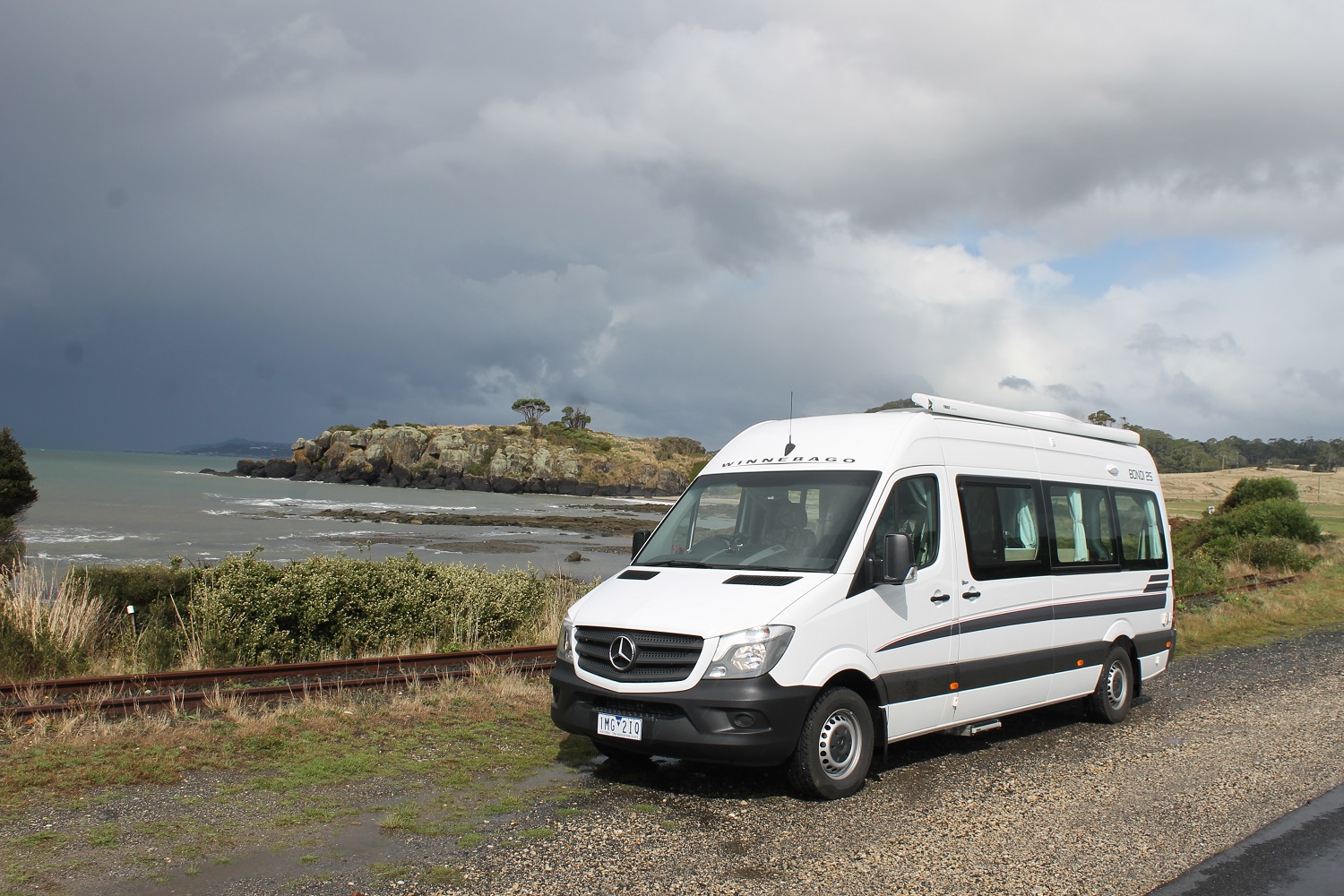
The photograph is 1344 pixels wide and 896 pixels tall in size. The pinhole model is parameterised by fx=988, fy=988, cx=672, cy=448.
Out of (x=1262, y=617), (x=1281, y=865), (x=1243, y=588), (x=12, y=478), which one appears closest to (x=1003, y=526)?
(x=1281, y=865)

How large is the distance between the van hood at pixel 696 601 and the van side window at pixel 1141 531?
16.1 feet

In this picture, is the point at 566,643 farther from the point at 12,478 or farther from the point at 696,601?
the point at 12,478

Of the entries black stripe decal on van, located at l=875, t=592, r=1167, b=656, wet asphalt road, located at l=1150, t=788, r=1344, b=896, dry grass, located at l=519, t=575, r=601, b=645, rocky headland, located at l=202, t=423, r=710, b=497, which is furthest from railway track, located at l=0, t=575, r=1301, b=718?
rocky headland, located at l=202, t=423, r=710, b=497

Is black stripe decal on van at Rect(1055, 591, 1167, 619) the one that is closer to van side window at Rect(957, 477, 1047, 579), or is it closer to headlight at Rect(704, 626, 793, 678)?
van side window at Rect(957, 477, 1047, 579)

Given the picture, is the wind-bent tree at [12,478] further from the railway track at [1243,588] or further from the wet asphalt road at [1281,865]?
the wet asphalt road at [1281,865]

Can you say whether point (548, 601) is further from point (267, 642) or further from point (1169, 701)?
point (1169, 701)

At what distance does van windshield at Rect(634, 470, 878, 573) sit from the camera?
275 inches

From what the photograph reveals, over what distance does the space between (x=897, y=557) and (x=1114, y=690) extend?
4.50m

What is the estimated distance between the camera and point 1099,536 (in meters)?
9.62

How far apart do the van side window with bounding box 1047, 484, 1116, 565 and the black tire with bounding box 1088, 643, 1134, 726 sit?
96cm

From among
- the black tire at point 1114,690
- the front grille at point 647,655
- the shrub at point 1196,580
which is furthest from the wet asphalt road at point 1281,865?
the shrub at point 1196,580

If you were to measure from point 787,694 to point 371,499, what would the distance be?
8399 cm

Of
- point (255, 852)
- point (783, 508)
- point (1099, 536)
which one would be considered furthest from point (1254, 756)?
point (255, 852)

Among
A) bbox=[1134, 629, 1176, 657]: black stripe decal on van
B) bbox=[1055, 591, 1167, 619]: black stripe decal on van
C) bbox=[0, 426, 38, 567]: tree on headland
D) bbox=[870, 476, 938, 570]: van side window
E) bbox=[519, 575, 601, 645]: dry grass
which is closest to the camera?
bbox=[870, 476, 938, 570]: van side window
